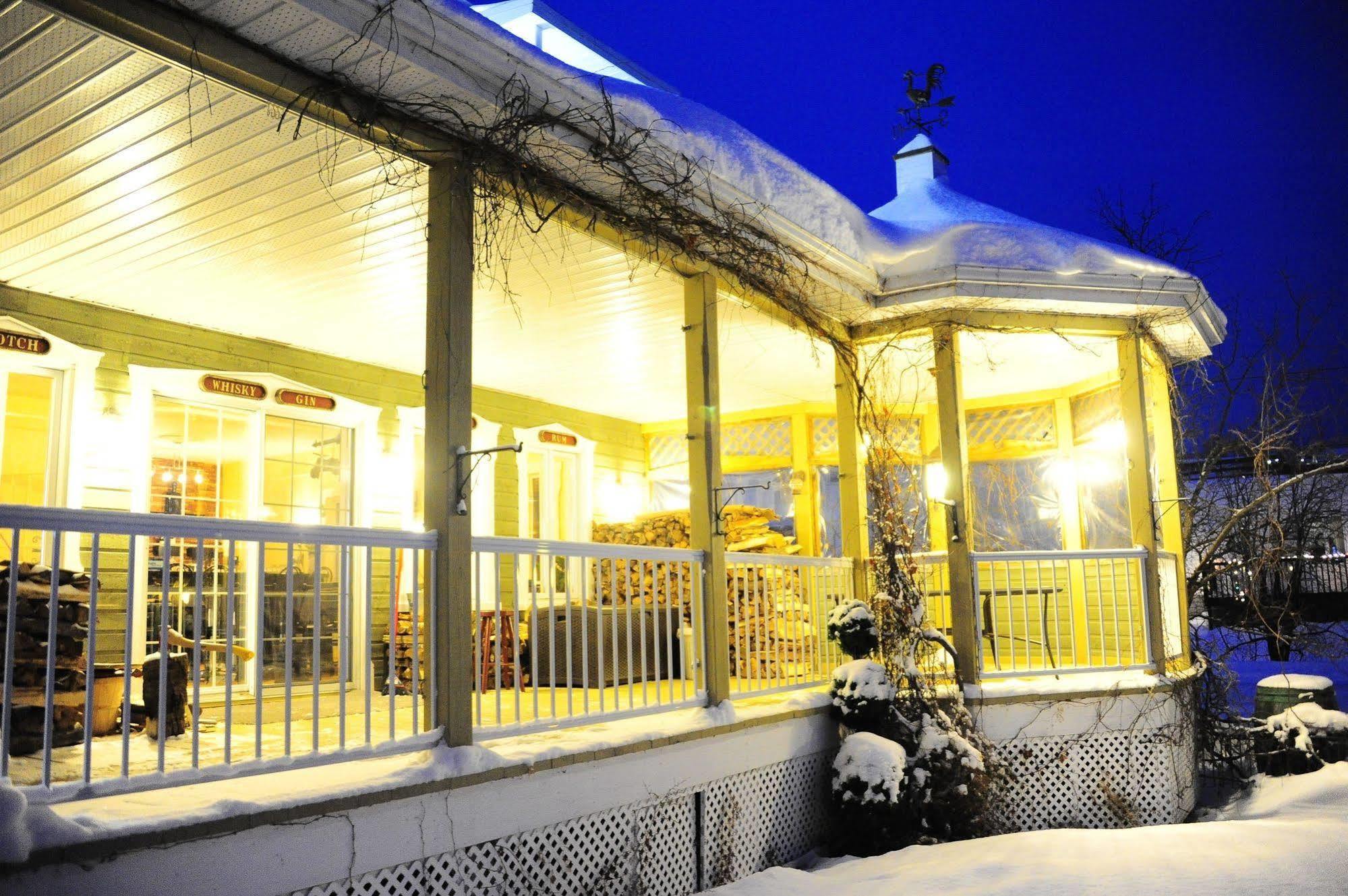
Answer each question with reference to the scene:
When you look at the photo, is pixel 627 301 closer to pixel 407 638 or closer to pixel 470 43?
pixel 470 43

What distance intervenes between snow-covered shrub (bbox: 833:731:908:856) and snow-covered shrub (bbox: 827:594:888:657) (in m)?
0.61

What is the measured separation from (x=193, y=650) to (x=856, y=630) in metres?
3.69

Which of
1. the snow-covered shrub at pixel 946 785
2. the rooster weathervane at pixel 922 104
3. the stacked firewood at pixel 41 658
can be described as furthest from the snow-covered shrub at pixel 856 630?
the rooster weathervane at pixel 922 104

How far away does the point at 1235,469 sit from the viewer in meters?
17.9

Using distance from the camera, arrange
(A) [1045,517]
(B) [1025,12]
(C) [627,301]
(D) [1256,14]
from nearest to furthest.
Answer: (C) [627,301] → (A) [1045,517] → (D) [1256,14] → (B) [1025,12]

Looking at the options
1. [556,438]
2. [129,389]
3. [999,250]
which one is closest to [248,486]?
[129,389]

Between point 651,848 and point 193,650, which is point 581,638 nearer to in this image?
point 651,848

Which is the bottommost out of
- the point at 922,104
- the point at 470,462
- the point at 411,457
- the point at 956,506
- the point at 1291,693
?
the point at 1291,693

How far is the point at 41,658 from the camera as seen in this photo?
15.1 feet

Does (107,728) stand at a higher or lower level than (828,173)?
lower

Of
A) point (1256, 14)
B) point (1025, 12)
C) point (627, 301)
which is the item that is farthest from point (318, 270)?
point (1025, 12)

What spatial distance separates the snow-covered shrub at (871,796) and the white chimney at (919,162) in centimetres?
527

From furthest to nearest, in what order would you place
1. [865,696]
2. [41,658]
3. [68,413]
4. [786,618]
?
[786,618] → [68,413] → [865,696] → [41,658]

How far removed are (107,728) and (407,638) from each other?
126 inches
